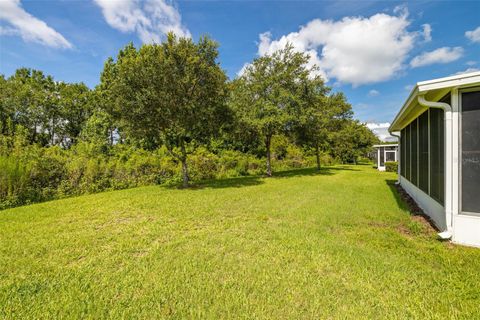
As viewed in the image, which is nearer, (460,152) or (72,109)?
(460,152)

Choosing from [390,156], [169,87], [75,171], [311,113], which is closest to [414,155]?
[311,113]

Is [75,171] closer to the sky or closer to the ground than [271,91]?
closer to the ground

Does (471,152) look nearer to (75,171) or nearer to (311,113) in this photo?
(311,113)

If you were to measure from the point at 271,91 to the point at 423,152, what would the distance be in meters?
8.35

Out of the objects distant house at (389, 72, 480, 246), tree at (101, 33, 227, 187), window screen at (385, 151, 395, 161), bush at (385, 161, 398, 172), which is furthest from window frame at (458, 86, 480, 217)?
window screen at (385, 151, 395, 161)

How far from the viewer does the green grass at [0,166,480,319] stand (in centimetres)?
207

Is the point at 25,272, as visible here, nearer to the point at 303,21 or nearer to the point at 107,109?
the point at 107,109

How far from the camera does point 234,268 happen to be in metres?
2.77

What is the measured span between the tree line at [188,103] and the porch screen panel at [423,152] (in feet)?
20.7

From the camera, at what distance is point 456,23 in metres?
8.86

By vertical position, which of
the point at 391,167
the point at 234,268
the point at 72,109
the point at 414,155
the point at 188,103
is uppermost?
the point at 72,109

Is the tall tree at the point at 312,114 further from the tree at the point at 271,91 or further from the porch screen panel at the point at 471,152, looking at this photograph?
the porch screen panel at the point at 471,152

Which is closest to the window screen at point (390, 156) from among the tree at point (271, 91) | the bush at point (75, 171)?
the tree at point (271, 91)

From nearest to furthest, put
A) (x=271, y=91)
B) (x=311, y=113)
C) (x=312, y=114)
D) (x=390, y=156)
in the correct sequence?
1. (x=271, y=91)
2. (x=311, y=113)
3. (x=312, y=114)
4. (x=390, y=156)
